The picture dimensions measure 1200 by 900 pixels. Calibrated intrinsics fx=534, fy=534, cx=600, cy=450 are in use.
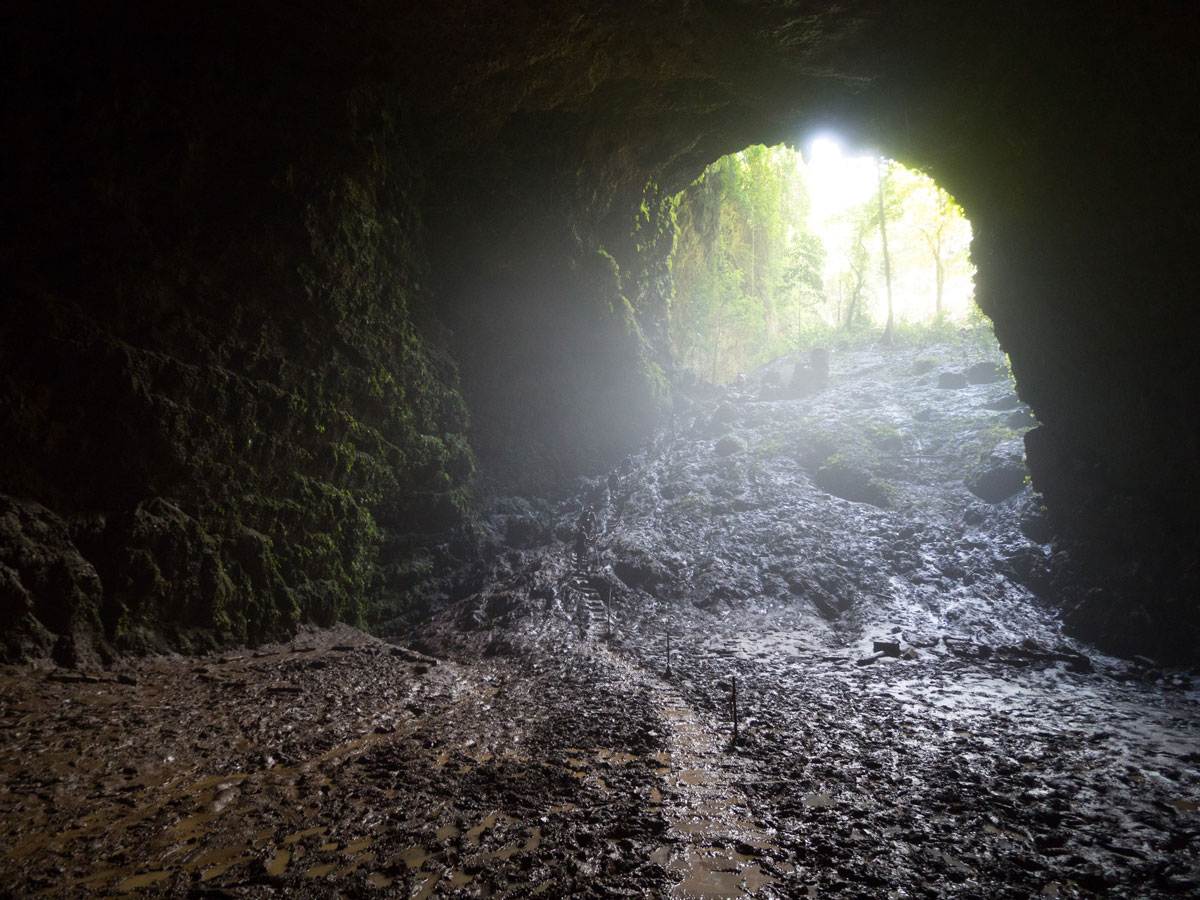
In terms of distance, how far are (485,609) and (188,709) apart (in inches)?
262

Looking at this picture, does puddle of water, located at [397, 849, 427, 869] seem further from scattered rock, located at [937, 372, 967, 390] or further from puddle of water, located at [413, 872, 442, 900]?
scattered rock, located at [937, 372, 967, 390]

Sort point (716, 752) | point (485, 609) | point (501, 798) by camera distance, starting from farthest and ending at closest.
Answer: point (485, 609)
point (716, 752)
point (501, 798)

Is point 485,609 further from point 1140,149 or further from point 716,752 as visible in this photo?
point 1140,149

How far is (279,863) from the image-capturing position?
3.55 metres

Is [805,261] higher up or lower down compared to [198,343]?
higher up

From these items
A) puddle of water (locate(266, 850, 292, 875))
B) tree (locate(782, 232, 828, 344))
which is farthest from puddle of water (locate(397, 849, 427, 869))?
tree (locate(782, 232, 828, 344))

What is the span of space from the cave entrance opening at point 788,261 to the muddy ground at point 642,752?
18.1m

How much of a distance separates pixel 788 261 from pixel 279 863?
42.6 m

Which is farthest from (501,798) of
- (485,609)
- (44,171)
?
(44,171)

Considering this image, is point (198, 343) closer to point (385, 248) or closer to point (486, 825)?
point (385, 248)

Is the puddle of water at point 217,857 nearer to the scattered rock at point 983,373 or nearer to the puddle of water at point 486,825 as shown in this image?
the puddle of water at point 486,825

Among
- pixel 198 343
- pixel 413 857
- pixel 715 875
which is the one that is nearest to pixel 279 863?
pixel 413 857

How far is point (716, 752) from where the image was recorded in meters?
5.96

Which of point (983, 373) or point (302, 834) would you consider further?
point (983, 373)
